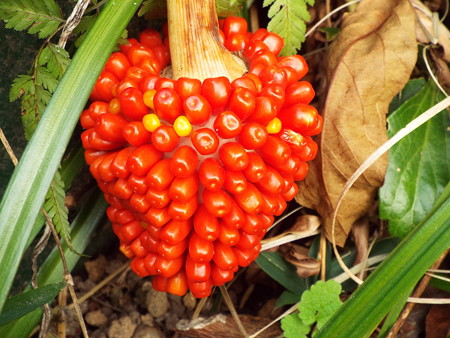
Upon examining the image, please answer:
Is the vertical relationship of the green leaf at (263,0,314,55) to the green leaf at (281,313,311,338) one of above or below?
above

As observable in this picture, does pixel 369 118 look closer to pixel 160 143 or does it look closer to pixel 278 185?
pixel 278 185

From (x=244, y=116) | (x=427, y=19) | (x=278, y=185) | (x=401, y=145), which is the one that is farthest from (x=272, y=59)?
(x=427, y=19)

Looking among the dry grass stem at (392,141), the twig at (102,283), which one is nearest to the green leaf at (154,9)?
the dry grass stem at (392,141)

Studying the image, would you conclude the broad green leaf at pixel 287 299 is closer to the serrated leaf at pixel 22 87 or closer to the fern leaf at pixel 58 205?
the fern leaf at pixel 58 205

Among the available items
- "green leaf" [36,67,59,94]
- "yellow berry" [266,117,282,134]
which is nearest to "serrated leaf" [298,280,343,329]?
"yellow berry" [266,117,282,134]

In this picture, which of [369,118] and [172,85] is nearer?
[172,85]

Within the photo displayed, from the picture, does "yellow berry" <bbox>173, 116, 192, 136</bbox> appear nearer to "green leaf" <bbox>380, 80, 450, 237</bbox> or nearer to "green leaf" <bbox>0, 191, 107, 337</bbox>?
"green leaf" <bbox>0, 191, 107, 337</bbox>

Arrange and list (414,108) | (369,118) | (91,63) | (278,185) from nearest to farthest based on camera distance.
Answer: (91,63) < (278,185) < (369,118) < (414,108)
